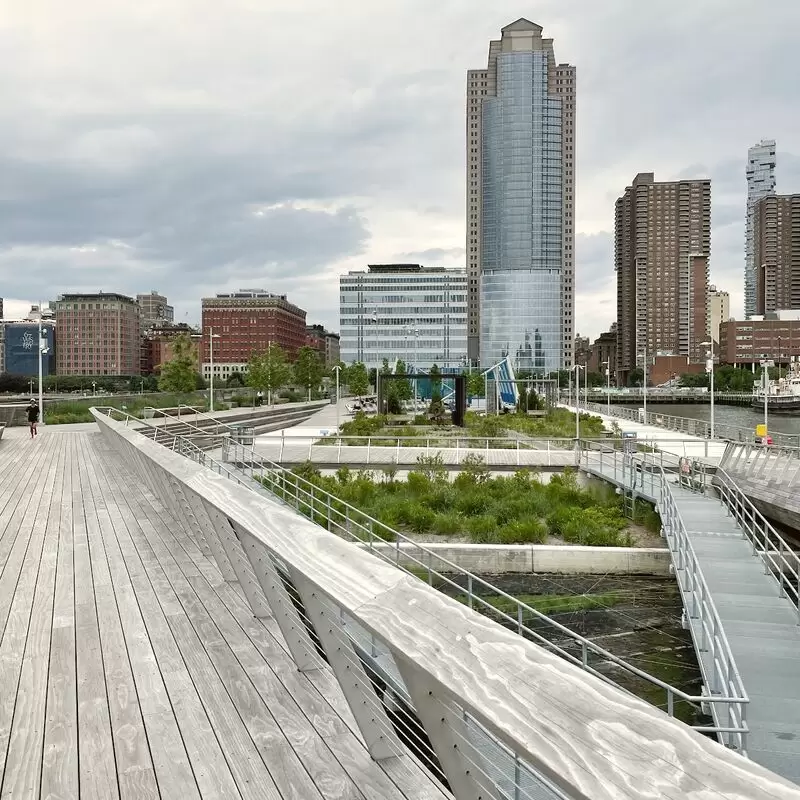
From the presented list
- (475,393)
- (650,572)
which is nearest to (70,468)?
(650,572)

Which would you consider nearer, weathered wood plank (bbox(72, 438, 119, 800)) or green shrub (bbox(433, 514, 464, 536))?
weathered wood plank (bbox(72, 438, 119, 800))

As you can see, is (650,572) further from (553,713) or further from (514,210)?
(514,210)

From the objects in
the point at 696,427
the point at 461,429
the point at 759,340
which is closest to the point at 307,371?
the point at 461,429

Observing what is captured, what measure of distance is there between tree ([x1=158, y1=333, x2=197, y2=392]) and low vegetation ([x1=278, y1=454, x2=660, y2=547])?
2544 cm

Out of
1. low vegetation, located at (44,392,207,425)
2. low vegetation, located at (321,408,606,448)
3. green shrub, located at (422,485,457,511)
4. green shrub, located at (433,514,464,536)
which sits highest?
low vegetation, located at (44,392,207,425)

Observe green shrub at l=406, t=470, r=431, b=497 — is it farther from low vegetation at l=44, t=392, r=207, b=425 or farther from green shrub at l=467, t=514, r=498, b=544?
low vegetation at l=44, t=392, r=207, b=425

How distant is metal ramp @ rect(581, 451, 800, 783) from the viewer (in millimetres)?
6477

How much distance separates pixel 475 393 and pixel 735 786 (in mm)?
75221

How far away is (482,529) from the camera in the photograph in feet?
51.6

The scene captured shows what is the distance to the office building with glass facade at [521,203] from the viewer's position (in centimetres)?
13738

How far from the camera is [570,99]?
175000 millimetres

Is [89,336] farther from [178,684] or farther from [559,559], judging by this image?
[178,684]

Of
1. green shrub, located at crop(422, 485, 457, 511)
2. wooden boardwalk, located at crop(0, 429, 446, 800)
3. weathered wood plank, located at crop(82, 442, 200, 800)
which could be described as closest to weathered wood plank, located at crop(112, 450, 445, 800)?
wooden boardwalk, located at crop(0, 429, 446, 800)

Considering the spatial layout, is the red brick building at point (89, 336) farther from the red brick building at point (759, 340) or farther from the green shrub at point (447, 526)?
the green shrub at point (447, 526)
